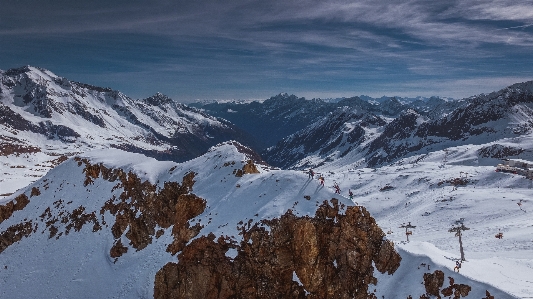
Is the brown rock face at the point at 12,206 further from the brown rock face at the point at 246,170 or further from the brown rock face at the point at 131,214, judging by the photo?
the brown rock face at the point at 246,170

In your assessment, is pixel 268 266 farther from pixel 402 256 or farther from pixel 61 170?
pixel 61 170

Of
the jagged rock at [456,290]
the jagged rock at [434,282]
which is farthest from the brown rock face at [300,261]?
the jagged rock at [456,290]

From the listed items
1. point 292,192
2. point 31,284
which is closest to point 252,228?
point 292,192

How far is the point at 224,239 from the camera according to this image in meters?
35.4

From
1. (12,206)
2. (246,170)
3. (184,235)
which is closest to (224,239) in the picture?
(184,235)

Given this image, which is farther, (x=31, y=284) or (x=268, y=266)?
(x=31, y=284)

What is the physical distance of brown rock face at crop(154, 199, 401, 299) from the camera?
32.0m

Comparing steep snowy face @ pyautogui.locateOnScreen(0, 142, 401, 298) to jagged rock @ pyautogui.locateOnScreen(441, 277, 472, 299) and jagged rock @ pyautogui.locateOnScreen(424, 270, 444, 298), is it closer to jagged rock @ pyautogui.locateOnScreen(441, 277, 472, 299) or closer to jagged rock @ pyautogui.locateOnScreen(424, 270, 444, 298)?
jagged rock @ pyautogui.locateOnScreen(424, 270, 444, 298)

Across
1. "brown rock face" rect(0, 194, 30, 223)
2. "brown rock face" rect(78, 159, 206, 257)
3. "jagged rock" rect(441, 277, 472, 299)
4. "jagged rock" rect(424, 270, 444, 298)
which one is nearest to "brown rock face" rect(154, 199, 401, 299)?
"jagged rock" rect(424, 270, 444, 298)

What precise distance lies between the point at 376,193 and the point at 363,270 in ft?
267

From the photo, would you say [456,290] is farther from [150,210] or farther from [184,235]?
[150,210]

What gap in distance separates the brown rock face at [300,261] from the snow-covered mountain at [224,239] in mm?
103

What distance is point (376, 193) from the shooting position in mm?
108812

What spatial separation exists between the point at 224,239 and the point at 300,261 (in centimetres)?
874
